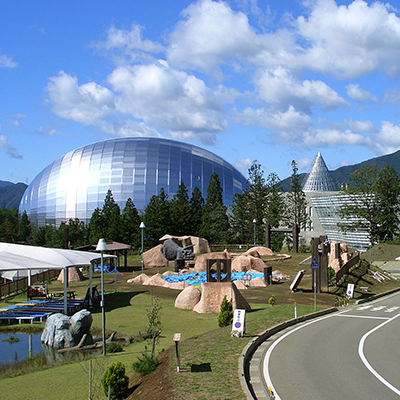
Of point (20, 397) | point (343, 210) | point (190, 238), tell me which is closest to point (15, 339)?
point (20, 397)

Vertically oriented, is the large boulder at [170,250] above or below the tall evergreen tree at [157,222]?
below

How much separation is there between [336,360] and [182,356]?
4.76m

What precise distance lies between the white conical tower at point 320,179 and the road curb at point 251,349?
119599 millimetres

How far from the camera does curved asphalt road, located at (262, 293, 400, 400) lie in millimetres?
10375

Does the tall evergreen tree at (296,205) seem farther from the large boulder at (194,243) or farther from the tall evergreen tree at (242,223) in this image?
the large boulder at (194,243)

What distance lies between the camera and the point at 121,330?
19094 mm

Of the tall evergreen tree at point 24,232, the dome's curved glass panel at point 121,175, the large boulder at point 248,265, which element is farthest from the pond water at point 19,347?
the tall evergreen tree at point 24,232

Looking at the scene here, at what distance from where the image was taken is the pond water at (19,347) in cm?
1582

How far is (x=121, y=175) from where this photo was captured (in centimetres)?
8944

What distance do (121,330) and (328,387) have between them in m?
11.0

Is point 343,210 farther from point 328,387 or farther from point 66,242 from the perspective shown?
point 328,387

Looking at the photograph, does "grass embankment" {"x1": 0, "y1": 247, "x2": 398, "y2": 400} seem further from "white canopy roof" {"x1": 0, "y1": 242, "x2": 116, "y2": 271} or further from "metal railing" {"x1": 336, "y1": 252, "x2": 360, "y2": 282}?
"white canopy roof" {"x1": 0, "y1": 242, "x2": 116, "y2": 271}

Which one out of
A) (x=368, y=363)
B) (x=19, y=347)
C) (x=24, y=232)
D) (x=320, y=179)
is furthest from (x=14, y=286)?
(x=320, y=179)

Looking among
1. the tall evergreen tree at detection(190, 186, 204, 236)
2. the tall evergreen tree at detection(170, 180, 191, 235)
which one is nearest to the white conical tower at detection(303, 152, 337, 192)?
the tall evergreen tree at detection(190, 186, 204, 236)
